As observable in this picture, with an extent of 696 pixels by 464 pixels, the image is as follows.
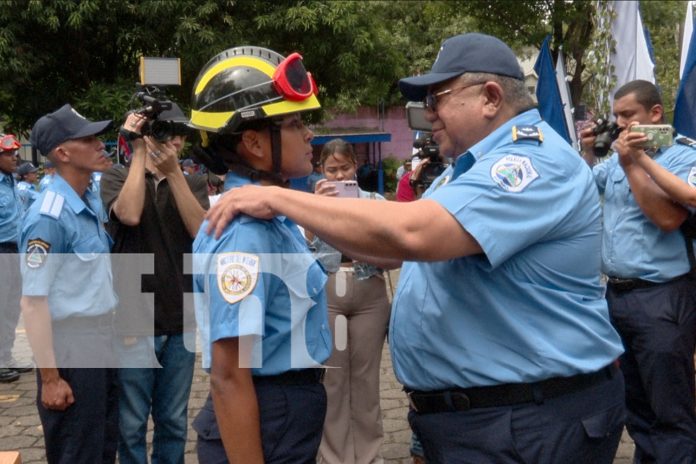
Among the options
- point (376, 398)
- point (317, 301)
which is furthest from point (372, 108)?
point (317, 301)

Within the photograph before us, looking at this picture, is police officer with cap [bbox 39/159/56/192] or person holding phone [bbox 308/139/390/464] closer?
police officer with cap [bbox 39/159/56/192]

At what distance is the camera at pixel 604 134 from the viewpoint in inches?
167

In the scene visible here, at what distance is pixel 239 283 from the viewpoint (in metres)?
2.27

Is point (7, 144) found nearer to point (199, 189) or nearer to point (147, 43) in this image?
point (199, 189)

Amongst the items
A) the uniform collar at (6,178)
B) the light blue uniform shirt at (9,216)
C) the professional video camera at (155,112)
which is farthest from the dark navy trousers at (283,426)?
the uniform collar at (6,178)

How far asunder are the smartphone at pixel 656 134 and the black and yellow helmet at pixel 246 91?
2.13m

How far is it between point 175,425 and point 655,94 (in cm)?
316

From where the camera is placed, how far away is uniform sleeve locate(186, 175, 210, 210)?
445 centimetres

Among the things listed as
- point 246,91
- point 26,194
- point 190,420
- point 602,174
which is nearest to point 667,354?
point 602,174

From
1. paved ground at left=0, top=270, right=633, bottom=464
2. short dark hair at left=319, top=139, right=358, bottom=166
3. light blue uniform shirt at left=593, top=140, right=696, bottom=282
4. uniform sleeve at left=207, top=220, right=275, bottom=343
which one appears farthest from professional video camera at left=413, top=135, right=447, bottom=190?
uniform sleeve at left=207, top=220, right=275, bottom=343

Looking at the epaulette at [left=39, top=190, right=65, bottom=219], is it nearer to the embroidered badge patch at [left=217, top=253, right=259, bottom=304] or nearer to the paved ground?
the embroidered badge patch at [left=217, top=253, right=259, bottom=304]

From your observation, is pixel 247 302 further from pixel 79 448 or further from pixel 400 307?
pixel 79 448

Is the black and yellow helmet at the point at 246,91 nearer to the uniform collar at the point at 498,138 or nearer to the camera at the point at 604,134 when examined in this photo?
the uniform collar at the point at 498,138

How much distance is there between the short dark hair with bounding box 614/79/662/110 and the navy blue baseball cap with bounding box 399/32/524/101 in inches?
84.8
